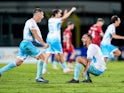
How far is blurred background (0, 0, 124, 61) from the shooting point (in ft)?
113

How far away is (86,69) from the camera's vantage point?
14.4 meters

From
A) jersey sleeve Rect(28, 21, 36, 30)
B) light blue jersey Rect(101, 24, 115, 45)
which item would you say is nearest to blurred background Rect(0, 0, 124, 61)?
light blue jersey Rect(101, 24, 115, 45)

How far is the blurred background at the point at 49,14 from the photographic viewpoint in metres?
34.5

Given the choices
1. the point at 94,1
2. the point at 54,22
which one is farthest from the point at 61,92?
the point at 94,1

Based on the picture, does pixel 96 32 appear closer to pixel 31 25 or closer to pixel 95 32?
pixel 95 32

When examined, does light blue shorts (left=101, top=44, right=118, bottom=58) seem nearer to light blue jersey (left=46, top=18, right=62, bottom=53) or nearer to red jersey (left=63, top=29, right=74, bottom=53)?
light blue jersey (left=46, top=18, right=62, bottom=53)

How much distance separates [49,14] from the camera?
35.9m

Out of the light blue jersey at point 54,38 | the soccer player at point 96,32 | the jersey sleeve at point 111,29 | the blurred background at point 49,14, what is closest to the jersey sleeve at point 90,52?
the jersey sleeve at point 111,29

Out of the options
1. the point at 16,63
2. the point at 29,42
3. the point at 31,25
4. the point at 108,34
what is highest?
the point at 31,25

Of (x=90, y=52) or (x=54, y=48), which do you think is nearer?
(x=90, y=52)

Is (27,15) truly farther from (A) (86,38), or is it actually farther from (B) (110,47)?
(A) (86,38)

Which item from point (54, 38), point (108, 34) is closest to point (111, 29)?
point (108, 34)

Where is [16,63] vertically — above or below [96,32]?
above

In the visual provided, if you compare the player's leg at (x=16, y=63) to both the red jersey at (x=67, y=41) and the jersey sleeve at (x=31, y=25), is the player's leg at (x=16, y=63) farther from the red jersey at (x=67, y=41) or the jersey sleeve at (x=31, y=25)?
the red jersey at (x=67, y=41)
